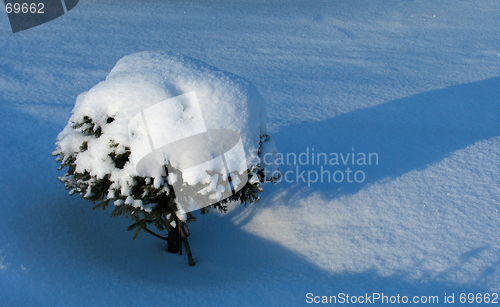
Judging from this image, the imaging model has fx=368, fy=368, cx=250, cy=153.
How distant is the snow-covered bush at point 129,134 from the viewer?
3.40 metres

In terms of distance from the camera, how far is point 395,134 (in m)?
6.57

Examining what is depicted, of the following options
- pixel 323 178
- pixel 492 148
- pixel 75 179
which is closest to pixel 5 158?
pixel 75 179

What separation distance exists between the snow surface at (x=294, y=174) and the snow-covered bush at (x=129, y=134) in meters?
1.01

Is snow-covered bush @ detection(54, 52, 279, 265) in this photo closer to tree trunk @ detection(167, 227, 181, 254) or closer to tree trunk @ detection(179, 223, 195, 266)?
tree trunk @ detection(179, 223, 195, 266)

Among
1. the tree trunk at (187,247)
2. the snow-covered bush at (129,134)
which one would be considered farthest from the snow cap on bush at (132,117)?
the tree trunk at (187,247)

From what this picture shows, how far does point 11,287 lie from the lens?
3.68m

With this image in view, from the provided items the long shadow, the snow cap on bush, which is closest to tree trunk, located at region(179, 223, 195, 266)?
the snow cap on bush

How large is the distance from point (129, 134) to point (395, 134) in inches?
193

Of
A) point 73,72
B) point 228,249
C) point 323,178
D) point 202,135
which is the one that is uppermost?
point 202,135

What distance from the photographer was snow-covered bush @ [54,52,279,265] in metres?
3.40

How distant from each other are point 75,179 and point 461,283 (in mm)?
4536

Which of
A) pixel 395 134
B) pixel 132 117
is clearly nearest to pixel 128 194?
pixel 132 117

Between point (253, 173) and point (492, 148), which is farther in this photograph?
point (492, 148)

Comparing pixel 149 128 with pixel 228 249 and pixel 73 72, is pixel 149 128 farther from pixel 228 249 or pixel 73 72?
pixel 73 72
